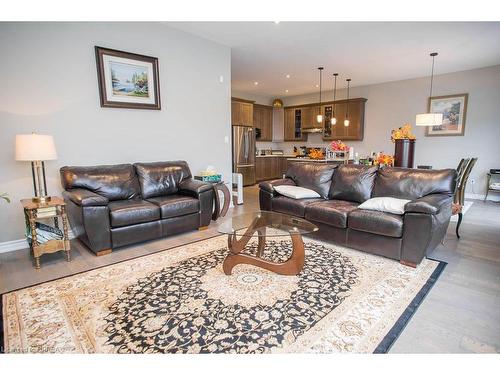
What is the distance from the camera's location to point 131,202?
10.2 feet

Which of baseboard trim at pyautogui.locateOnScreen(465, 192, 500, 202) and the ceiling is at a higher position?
the ceiling

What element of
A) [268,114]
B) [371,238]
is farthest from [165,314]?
[268,114]

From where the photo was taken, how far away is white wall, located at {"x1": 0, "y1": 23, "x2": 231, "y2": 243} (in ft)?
9.39

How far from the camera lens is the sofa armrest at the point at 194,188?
346 cm

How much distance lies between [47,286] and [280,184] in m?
2.69

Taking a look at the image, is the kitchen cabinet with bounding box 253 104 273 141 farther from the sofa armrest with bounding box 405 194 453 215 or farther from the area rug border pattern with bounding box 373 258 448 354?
the area rug border pattern with bounding box 373 258 448 354

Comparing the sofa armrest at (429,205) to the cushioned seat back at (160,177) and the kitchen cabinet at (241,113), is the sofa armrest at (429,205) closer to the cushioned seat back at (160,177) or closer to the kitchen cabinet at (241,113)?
the cushioned seat back at (160,177)

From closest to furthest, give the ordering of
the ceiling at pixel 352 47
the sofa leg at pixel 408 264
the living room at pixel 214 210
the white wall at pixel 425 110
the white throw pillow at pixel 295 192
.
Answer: the living room at pixel 214 210 < the sofa leg at pixel 408 264 < the white throw pillow at pixel 295 192 < the ceiling at pixel 352 47 < the white wall at pixel 425 110

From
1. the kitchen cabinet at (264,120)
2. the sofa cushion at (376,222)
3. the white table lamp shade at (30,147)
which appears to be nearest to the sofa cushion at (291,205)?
the sofa cushion at (376,222)

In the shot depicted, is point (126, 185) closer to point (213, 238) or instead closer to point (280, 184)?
point (213, 238)

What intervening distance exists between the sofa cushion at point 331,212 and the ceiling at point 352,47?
2.45m

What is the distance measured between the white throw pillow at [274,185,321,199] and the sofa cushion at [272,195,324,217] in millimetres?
50

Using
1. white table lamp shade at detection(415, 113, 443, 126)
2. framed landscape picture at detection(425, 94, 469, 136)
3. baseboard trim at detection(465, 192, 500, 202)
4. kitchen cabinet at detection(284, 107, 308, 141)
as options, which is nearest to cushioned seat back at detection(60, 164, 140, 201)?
white table lamp shade at detection(415, 113, 443, 126)

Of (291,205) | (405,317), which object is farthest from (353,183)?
(405,317)
